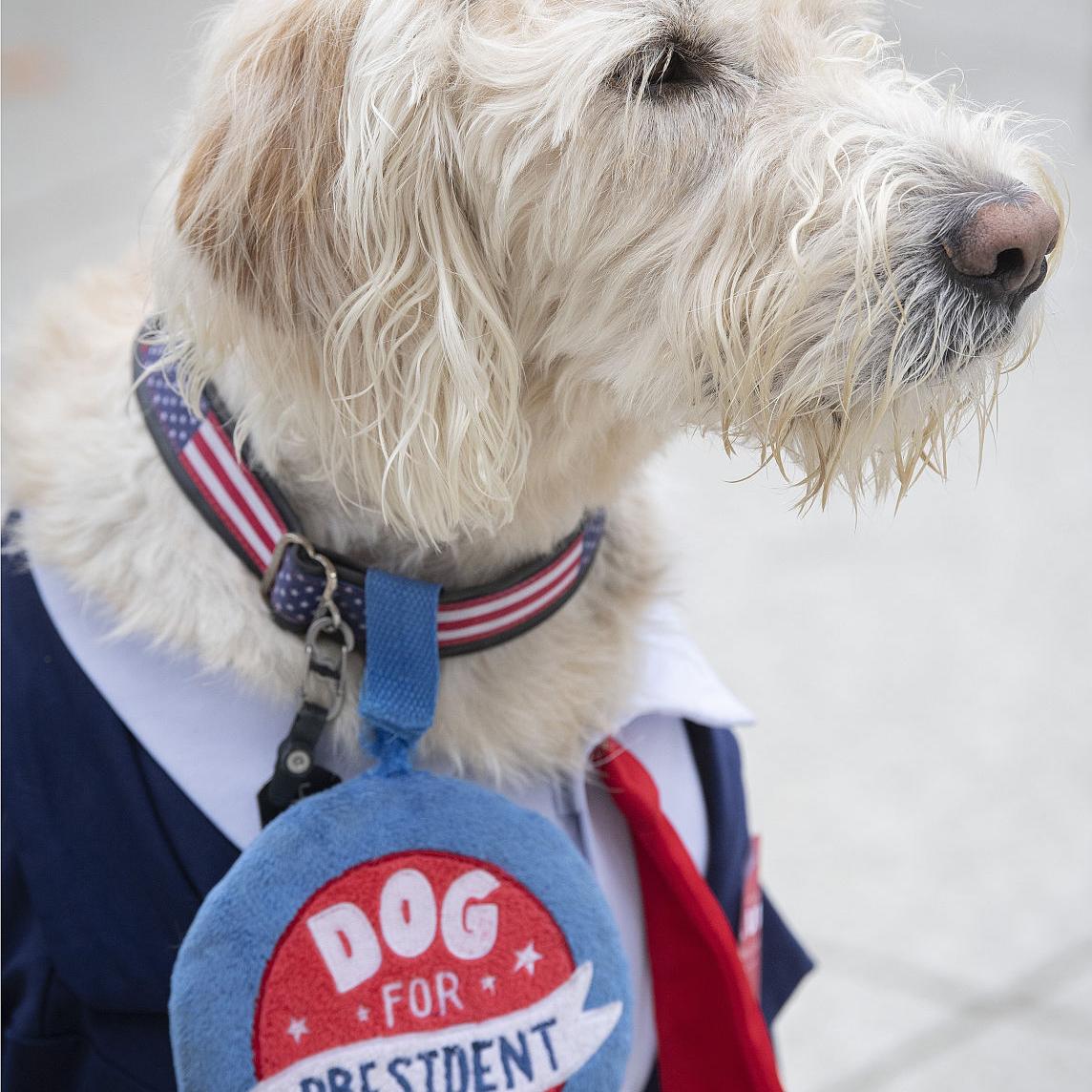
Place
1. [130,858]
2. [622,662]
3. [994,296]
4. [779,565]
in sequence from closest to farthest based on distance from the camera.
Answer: [994,296] → [130,858] → [622,662] → [779,565]

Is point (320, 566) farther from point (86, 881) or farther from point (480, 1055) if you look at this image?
point (480, 1055)

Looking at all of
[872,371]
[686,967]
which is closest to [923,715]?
[686,967]

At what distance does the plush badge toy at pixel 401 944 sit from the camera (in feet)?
4.54

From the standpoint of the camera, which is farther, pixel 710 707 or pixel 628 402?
pixel 710 707

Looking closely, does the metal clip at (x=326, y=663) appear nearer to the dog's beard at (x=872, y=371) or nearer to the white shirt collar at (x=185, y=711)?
the white shirt collar at (x=185, y=711)

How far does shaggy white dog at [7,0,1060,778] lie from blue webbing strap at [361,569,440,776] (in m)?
0.07

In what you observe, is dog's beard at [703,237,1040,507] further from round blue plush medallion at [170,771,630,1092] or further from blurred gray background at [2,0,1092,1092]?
round blue plush medallion at [170,771,630,1092]

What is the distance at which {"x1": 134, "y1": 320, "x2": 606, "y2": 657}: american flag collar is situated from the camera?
148 cm

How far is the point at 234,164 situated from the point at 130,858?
726 millimetres

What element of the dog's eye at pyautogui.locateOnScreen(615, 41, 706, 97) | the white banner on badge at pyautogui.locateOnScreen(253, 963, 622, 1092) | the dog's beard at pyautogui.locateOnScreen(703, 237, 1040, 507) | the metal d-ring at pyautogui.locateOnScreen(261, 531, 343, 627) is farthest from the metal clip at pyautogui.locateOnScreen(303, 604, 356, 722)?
the dog's eye at pyautogui.locateOnScreen(615, 41, 706, 97)

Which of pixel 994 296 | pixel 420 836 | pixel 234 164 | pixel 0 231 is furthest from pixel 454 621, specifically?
pixel 0 231

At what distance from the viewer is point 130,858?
146 centimetres

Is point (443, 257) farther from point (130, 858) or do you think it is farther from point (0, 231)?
point (0, 231)

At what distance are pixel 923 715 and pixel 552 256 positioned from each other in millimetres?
2199
